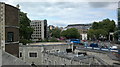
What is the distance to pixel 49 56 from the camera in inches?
853

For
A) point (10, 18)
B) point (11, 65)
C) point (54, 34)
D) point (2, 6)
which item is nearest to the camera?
point (11, 65)

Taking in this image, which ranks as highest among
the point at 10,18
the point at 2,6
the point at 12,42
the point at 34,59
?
the point at 2,6

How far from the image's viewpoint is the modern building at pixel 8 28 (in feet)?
49.1

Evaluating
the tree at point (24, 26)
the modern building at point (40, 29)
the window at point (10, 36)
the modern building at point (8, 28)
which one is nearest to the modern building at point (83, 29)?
the modern building at point (40, 29)

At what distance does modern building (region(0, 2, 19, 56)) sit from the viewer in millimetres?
14953

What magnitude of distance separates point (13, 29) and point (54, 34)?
9558 centimetres

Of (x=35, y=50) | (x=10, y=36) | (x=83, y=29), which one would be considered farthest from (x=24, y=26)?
(x=83, y=29)

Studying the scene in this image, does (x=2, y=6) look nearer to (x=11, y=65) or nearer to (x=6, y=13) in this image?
(x=6, y=13)

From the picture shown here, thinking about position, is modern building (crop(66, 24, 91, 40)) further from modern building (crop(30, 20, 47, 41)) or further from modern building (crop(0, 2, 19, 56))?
modern building (crop(0, 2, 19, 56))

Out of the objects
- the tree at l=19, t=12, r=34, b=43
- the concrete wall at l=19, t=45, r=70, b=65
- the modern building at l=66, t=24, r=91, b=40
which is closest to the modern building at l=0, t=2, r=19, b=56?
the concrete wall at l=19, t=45, r=70, b=65

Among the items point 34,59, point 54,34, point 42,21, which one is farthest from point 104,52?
point 54,34

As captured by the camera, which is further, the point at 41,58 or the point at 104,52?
the point at 41,58

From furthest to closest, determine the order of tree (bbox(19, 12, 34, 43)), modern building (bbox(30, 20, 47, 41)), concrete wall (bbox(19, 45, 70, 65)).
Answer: modern building (bbox(30, 20, 47, 41)) → tree (bbox(19, 12, 34, 43)) → concrete wall (bbox(19, 45, 70, 65))

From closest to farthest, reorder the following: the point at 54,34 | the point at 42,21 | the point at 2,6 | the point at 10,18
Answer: the point at 2,6 → the point at 10,18 → the point at 42,21 → the point at 54,34
